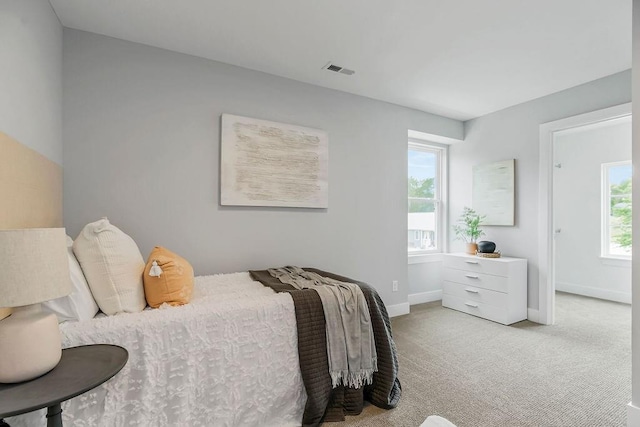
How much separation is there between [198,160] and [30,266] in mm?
1779

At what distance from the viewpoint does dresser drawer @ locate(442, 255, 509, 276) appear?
11.5ft

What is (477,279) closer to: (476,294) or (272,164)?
(476,294)

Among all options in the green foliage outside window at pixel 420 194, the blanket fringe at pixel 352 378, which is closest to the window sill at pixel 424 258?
the green foliage outside window at pixel 420 194

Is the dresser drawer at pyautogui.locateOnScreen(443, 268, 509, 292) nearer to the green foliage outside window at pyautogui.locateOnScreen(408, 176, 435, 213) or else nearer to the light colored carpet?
the light colored carpet

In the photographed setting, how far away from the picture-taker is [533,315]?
3586 millimetres

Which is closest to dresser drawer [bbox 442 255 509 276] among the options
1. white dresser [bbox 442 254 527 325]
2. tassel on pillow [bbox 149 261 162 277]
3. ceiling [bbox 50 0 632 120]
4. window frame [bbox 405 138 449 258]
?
white dresser [bbox 442 254 527 325]

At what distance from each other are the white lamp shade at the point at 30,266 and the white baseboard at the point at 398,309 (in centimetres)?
322

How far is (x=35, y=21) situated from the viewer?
5.69ft

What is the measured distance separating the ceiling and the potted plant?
1.65m

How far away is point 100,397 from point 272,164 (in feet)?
6.82

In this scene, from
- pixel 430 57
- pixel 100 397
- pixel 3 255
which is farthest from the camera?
pixel 430 57

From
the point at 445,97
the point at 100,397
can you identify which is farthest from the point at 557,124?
the point at 100,397

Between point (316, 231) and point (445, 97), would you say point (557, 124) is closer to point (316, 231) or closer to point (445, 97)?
point (445, 97)

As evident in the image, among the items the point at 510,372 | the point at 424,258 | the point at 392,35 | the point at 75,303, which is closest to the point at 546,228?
the point at 424,258
